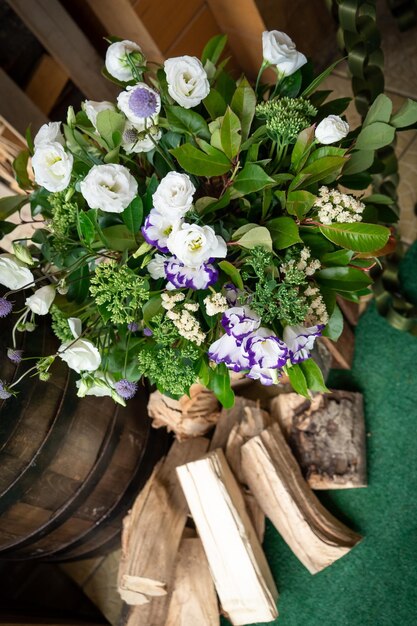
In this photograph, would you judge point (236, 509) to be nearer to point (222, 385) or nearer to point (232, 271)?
point (222, 385)

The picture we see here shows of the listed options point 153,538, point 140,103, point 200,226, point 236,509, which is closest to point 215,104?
point 140,103

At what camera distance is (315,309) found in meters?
1.09

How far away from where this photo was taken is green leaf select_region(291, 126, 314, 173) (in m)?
1.04

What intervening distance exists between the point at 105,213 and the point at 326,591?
3.96ft

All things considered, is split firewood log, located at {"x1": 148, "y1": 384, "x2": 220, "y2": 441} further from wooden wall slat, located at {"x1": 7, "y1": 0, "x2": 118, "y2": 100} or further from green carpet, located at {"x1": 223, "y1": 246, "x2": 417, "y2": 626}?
wooden wall slat, located at {"x1": 7, "y1": 0, "x2": 118, "y2": 100}

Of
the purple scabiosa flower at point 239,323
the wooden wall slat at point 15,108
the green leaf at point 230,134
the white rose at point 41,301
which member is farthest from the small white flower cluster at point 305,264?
the wooden wall slat at point 15,108

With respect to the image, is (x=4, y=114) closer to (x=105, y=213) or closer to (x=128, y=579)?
(x=105, y=213)

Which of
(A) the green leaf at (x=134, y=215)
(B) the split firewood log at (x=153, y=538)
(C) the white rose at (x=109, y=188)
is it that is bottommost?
(B) the split firewood log at (x=153, y=538)

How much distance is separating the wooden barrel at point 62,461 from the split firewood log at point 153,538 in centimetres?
6

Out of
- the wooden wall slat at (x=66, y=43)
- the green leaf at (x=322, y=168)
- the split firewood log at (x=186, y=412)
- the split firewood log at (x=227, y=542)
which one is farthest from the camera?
the wooden wall slat at (x=66, y=43)

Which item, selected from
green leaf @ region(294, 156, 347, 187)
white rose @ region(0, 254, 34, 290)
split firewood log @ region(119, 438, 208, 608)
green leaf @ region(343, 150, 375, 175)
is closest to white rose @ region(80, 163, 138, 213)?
white rose @ region(0, 254, 34, 290)

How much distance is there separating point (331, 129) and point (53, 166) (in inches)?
18.6

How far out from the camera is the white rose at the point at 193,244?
950 mm

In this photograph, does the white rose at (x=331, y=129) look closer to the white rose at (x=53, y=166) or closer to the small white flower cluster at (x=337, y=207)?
the small white flower cluster at (x=337, y=207)
